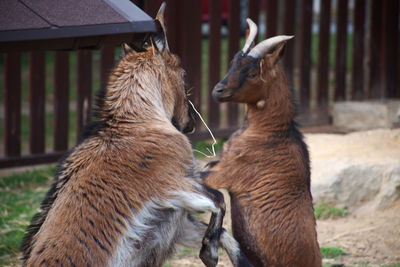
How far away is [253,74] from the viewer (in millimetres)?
4746

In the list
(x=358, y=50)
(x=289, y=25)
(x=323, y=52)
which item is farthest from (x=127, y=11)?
(x=358, y=50)

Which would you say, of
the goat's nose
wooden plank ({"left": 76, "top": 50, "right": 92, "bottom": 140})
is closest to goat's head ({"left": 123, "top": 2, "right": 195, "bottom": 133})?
the goat's nose

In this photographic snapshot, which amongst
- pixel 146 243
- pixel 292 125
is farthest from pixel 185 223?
pixel 292 125

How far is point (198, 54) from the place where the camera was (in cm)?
Result: 855

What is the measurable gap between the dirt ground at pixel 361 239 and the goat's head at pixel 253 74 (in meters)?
1.42

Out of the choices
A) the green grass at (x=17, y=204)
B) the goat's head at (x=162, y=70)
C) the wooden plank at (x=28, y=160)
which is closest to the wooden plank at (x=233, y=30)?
the wooden plank at (x=28, y=160)

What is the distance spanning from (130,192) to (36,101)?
4.29 meters

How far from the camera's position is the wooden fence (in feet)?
25.4

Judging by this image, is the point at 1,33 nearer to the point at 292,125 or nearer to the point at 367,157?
the point at 292,125

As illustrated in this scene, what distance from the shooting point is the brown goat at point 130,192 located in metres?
3.78

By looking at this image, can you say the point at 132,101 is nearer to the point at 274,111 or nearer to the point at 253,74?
the point at 253,74

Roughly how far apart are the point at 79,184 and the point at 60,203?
5.9 inches

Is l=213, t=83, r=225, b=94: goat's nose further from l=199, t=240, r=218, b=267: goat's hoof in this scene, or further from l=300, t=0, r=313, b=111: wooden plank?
l=300, t=0, r=313, b=111: wooden plank

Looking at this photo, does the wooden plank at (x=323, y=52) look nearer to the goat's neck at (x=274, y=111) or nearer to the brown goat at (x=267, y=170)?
the brown goat at (x=267, y=170)
